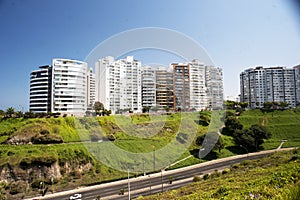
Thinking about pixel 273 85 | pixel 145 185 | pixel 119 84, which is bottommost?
pixel 145 185

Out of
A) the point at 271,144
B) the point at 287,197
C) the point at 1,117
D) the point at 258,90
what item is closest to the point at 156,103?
the point at 271,144

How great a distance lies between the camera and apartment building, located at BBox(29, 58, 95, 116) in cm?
1579

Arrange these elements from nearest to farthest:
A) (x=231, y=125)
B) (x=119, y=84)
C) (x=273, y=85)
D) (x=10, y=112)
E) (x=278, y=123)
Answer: (x=10, y=112) → (x=231, y=125) → (x=278, y=123) → (x=119, y=84) → (x=273, y=85)

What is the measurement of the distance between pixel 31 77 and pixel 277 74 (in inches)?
885

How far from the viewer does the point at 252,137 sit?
41.3ft

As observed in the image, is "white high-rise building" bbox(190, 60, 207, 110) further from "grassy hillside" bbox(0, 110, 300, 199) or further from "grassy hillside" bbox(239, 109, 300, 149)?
"grassy hillside" bbox(0, 110, 300, 199)

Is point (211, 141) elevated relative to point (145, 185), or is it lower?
elevated

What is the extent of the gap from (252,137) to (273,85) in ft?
40.1

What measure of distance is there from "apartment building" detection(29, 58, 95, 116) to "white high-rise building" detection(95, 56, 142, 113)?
4.14 feet

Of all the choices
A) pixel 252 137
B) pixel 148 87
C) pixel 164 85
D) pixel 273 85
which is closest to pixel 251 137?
pixel 252 137

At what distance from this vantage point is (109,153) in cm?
873

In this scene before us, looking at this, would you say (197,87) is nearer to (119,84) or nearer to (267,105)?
(267,105)

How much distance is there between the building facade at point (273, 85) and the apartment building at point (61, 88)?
1645 centimetres

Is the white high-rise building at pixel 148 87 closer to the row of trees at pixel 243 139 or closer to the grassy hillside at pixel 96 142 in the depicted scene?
the grassy hillside at pixel 96 142
